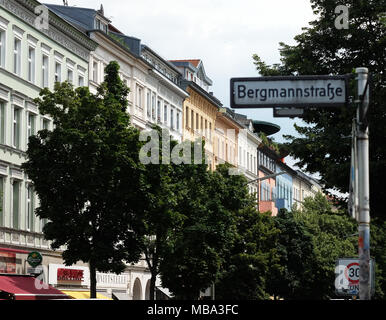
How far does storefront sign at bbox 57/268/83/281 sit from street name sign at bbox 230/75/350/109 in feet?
132

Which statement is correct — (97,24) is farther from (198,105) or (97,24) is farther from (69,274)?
(198,105)

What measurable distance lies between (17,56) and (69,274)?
11423 millimetres

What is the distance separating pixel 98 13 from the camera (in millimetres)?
60562

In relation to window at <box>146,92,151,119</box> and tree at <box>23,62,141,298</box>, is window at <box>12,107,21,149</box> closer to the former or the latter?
tree at <box>23,62,141,298</box>

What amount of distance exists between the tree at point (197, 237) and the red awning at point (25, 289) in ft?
21.7

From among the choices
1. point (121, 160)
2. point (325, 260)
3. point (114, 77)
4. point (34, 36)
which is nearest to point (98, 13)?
point (34, 36)

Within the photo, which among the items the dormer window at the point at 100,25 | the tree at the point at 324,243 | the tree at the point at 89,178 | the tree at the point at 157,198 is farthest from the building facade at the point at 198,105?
the tree at the point at 89,178

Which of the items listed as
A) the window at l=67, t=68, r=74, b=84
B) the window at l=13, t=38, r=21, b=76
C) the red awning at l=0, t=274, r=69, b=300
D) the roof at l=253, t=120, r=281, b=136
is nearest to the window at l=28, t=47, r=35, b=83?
the window at l=13, t=38, r=21, b=76

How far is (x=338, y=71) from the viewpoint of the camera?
82.2ft

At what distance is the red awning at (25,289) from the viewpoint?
35.3 m

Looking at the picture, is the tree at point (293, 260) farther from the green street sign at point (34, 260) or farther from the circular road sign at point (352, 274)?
the circular road sign at point (352, 274)

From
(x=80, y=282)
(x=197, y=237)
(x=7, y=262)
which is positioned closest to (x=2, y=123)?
(x=7, y=262)
